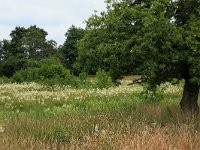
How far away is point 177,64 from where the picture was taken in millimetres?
12469

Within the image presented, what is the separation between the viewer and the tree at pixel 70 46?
86.3 m

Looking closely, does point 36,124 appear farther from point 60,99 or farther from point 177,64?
point 60,99

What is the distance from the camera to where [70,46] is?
89.6 meters

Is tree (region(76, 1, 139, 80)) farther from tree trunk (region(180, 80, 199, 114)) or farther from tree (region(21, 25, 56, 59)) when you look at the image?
tree (region(21, 25, 56, 59))

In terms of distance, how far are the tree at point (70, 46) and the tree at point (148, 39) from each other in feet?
235

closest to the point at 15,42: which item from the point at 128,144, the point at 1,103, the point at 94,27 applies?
the point at 1,103

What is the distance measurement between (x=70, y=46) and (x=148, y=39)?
3123 inches

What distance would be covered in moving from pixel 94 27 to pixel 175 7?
8.49 ft

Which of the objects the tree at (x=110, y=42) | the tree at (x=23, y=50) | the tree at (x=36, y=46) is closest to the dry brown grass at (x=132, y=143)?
the tree at (x=110, y=42)

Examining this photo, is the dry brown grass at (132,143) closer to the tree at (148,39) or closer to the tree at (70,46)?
the tree at (148,39)

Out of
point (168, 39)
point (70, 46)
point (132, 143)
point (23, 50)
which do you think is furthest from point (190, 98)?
point (70, 46)

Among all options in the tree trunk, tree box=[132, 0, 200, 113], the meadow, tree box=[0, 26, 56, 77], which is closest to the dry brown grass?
the meadow

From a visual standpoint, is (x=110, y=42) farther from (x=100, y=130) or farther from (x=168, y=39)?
(x=100, y=130)

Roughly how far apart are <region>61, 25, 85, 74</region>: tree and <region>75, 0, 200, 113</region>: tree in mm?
71541
